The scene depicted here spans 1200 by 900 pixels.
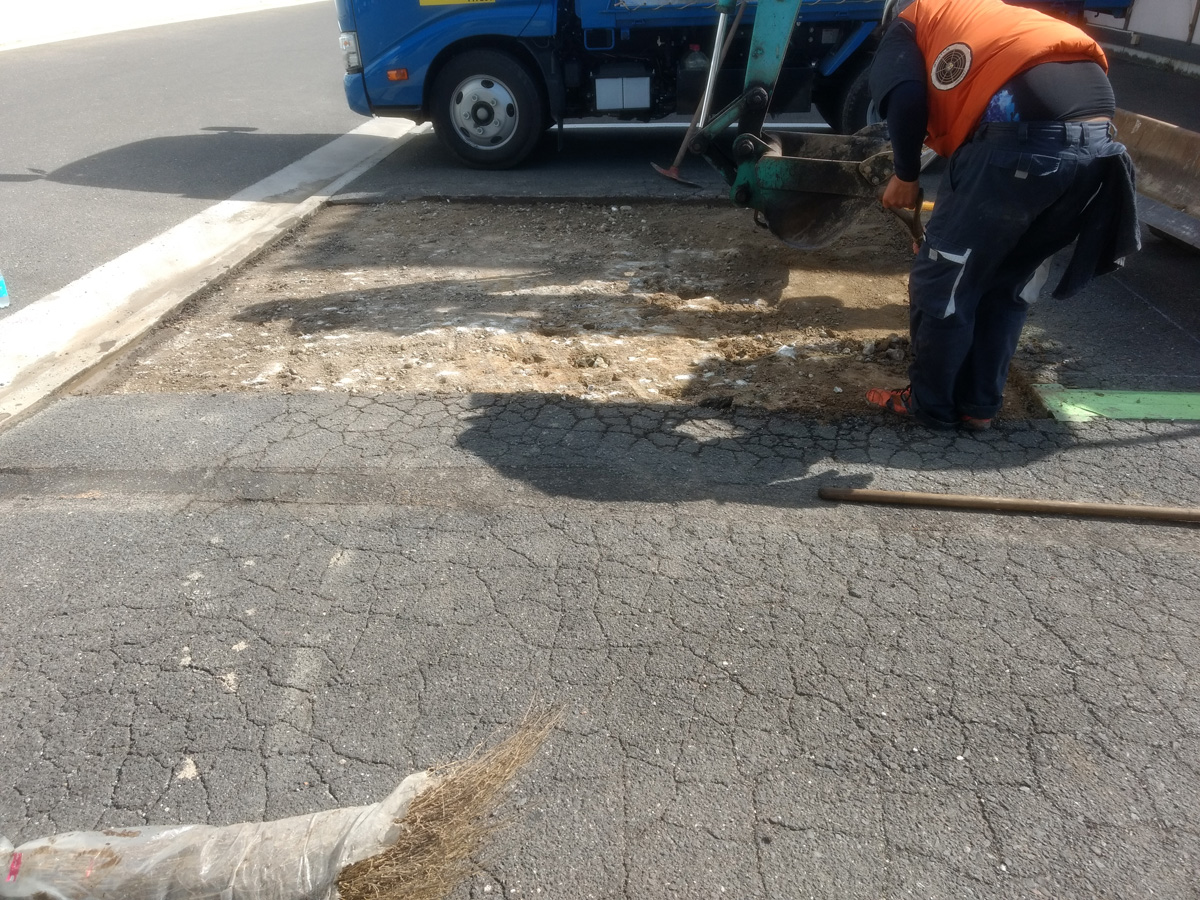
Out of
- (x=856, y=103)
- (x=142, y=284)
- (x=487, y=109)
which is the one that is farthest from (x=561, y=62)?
(x=142, y=284)

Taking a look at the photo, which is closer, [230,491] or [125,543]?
[125,543]

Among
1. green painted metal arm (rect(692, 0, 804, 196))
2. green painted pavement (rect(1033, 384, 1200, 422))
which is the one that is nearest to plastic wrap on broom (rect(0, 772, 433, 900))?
green painted pavement (rect(1033, 384, 1200, 422))

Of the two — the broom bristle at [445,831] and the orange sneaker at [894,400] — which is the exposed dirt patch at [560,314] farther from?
the broom bristle at [445,831]

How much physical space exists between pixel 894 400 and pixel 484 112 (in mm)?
5645

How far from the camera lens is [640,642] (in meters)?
3.04

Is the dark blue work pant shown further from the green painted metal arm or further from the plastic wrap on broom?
the plastic wrap on broom

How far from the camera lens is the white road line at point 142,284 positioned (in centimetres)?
509

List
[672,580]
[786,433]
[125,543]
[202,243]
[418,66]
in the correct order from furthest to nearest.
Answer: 1. [418,66]
2. [202,243]
3. [786,433]
4. [125,543]
5. [672,580]

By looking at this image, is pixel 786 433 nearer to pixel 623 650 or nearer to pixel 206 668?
pixel 623 650

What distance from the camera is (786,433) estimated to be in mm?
4266

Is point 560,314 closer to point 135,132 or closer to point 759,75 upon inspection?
point 759,75

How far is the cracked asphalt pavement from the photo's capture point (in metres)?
2.42

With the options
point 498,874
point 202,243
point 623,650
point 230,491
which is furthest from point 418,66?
point 498,874

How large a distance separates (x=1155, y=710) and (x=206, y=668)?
2886 millimetres
